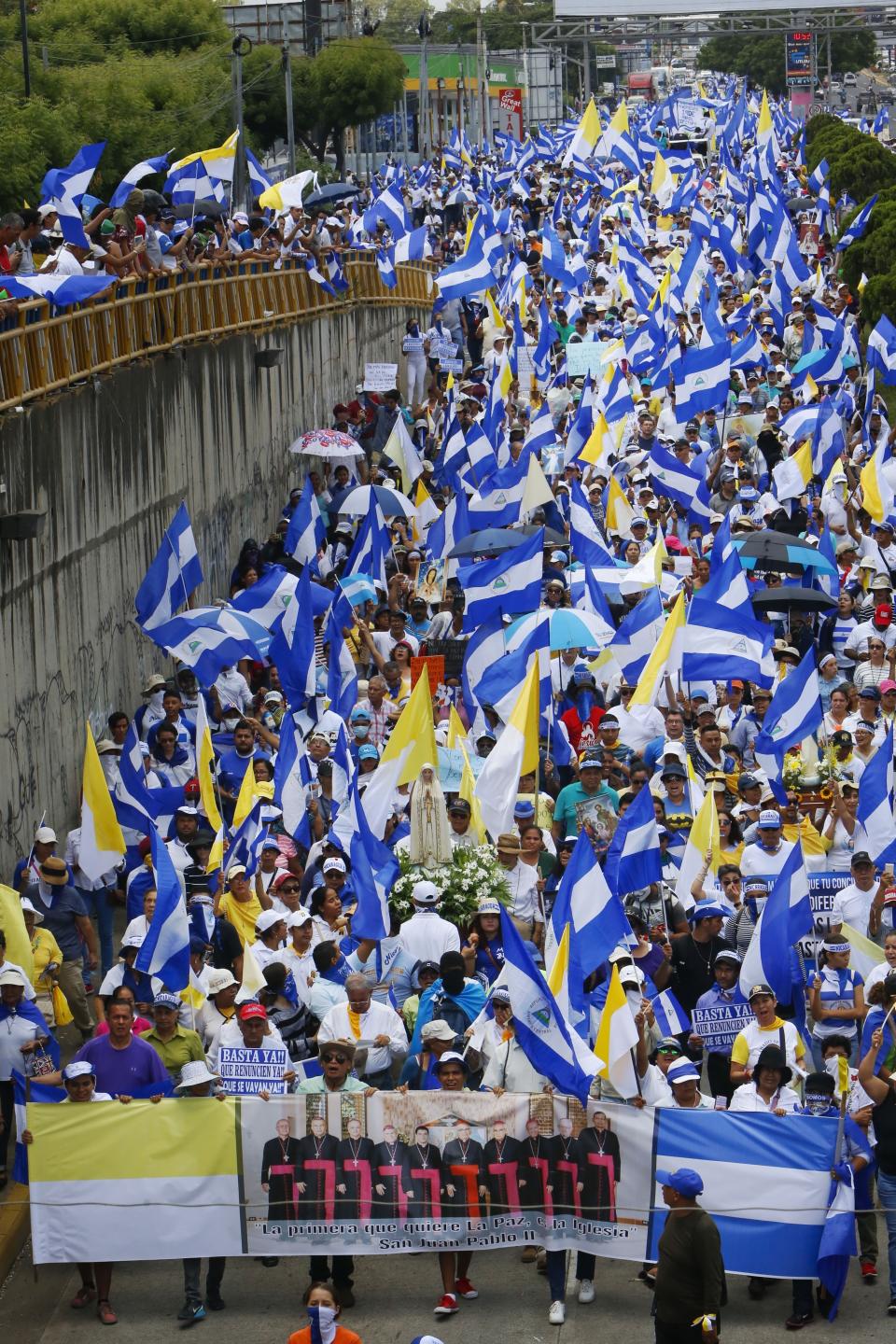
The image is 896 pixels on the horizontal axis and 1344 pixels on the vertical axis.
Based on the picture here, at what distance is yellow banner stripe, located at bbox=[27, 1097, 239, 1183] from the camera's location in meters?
10.7

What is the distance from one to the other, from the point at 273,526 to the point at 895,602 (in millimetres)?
11360

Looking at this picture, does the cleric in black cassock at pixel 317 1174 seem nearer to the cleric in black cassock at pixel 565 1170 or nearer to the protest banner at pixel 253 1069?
the protest banner at pixel 253 1069

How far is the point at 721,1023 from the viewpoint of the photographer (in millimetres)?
11672

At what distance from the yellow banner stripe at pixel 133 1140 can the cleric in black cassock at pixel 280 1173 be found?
15cm

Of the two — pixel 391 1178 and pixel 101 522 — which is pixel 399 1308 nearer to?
pixel 391 1178

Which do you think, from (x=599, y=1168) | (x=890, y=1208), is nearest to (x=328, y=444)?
(x=599, y=1168)

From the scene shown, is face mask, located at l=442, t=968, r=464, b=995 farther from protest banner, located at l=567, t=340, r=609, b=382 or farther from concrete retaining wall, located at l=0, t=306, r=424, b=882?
protest banner, located at l=567, t=340, r=609, b=382

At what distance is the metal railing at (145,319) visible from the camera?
1791 centimetres

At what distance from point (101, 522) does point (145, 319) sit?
3.02m

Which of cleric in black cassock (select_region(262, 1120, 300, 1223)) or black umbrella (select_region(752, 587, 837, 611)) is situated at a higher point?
black umbrella (select_region(752, 587, 837, 611))

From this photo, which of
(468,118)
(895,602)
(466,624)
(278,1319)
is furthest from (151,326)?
(468,118)

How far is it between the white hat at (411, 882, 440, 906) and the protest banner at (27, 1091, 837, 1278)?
1968mm

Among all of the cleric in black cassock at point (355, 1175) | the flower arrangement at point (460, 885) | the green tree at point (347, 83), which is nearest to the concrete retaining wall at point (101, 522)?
the flower arrangement at point (460, 885)

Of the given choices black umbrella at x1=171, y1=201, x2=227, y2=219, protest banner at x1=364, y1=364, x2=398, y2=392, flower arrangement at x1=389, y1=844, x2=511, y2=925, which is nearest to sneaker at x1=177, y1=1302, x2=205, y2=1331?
flower arrangement at x1=389, y1=844, x2=511, y2=925
